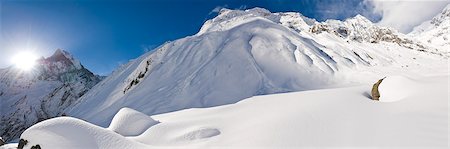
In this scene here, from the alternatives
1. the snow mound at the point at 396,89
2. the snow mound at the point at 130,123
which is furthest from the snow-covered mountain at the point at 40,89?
the snow mound at the point at 396,89

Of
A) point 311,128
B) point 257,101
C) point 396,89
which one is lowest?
point 311,128

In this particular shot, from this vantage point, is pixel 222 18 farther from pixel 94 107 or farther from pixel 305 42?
pixel 94 107

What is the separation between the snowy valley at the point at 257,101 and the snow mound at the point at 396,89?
0.11 ft

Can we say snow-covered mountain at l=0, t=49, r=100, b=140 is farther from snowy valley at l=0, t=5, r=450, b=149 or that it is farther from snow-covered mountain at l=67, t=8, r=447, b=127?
snowy valley at l=0, t=5, r=450, b=149

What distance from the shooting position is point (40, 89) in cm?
8494

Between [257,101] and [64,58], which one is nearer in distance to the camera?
[257,101]

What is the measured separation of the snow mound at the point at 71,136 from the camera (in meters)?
8.05

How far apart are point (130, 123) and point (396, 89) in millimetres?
7975

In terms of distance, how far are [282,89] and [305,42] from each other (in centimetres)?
1156

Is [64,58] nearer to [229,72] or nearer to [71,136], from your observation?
[229,72]

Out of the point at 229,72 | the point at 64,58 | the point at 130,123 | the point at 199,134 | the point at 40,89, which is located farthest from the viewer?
the point at 64,58

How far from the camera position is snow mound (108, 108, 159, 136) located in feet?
35.4

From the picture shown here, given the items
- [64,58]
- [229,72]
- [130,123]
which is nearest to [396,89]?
[130,123]

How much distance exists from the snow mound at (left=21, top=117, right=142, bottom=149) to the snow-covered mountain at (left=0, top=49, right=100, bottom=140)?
190ft
